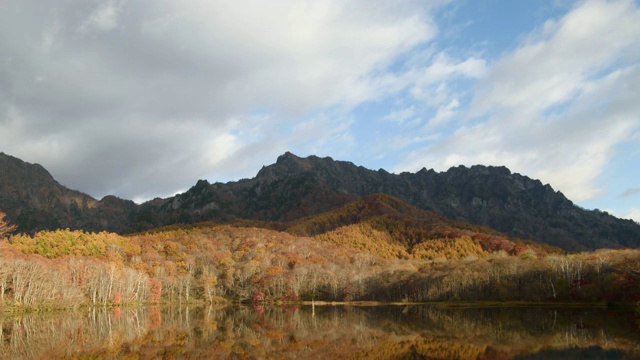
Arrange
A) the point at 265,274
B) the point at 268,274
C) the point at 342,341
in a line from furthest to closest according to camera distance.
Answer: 1. the point at 265,274
2. the point at 268,274
3. the point at 342,341

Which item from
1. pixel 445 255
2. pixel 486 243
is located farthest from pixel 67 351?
pixel 486 243

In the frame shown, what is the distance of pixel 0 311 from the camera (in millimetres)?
77375

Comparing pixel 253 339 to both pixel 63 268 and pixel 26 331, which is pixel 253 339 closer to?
pixel 26 331

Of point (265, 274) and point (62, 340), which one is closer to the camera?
point (62, 340)

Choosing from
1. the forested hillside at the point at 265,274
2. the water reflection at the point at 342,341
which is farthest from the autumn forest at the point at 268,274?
the water reflection at the point at 342,341

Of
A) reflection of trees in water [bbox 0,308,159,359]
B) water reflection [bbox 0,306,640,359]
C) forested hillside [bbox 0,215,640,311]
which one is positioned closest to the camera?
water reflection [bbox 0,306,640,359]

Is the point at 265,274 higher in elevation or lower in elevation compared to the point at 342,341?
higher

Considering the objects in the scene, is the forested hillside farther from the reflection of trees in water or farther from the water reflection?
the water reflection

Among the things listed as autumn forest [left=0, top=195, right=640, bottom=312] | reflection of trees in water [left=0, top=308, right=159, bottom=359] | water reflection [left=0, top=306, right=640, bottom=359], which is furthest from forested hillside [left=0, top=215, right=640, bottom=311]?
water reflection [left=0, top=306, right=640, bottom=359]

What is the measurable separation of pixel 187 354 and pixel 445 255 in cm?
16489

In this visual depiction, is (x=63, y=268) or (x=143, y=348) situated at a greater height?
(x=63, y=268)

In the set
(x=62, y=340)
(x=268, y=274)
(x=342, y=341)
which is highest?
(x=268, y=274)

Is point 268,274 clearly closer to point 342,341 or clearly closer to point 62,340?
point 62,340

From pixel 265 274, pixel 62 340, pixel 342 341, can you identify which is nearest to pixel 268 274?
pixel 265 274
